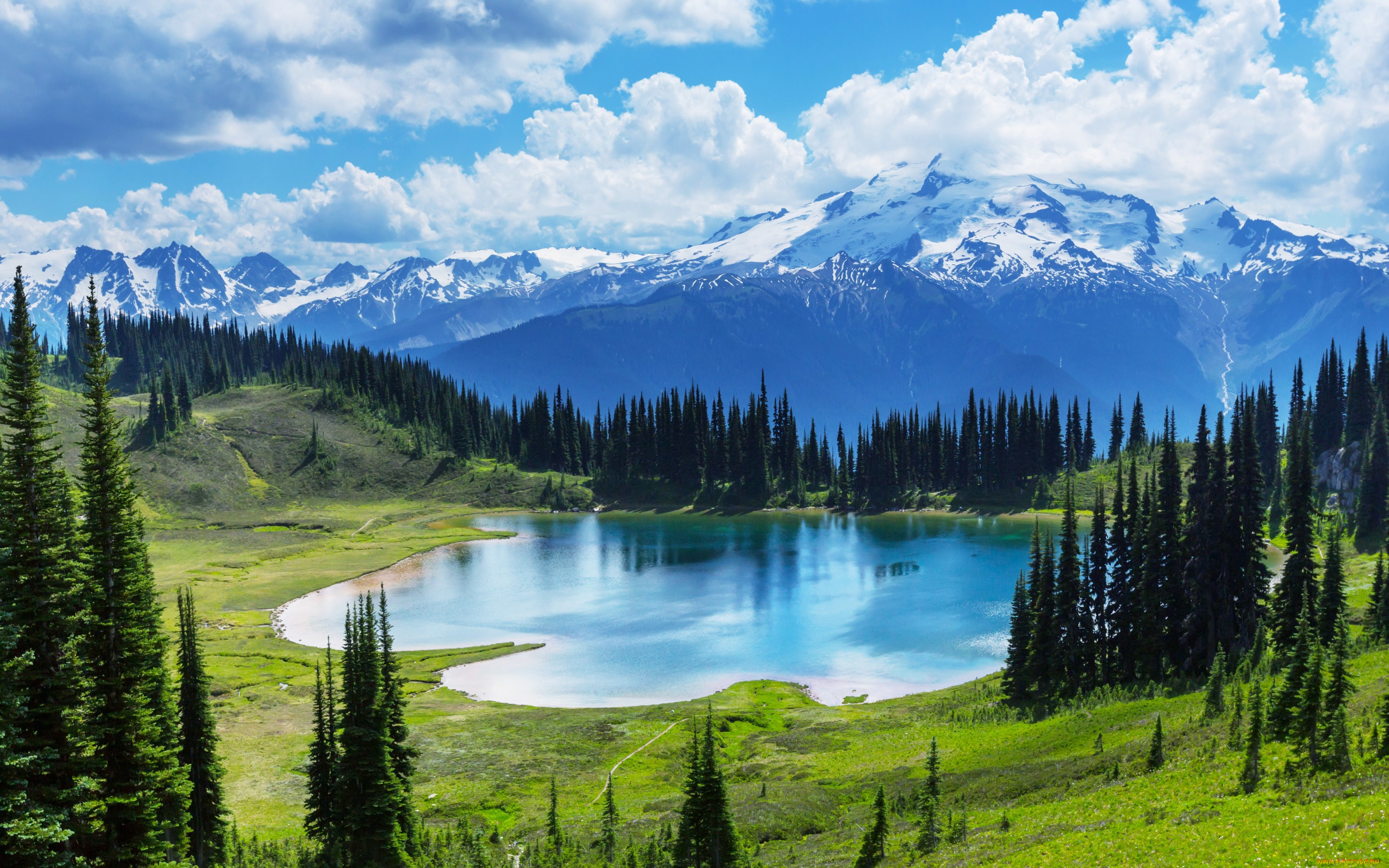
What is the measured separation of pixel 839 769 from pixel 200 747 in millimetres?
31658

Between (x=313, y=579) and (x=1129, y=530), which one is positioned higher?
(x=1129, y=530)

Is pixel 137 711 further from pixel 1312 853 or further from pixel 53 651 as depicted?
pixel 1312 853

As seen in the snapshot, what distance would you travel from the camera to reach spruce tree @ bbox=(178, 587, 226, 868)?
31969mm

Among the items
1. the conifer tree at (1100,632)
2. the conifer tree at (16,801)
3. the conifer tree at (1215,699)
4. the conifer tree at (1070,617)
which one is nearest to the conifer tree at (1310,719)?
the conifer tree at (1215,699)

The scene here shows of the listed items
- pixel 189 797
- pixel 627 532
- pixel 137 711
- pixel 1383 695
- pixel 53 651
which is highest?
pixel 53 651

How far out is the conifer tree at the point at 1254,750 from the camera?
94.4 feet

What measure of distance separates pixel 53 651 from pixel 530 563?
4522 inches

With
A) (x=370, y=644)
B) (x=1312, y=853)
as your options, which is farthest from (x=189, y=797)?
(x=1312, y=853)

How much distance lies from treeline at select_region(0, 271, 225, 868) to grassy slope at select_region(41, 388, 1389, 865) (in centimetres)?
2131

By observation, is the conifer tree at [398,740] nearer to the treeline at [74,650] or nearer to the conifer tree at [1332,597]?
the treeline at [74,650]

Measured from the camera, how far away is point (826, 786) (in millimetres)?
44125

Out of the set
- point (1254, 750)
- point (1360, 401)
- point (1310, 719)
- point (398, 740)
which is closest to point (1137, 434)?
point (1360, 401)

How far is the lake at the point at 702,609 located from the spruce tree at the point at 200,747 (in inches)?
1466

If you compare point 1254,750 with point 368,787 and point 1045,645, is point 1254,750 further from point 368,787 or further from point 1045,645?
point 368,787
